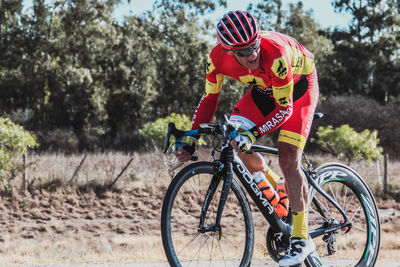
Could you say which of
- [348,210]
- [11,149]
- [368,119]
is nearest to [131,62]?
[368,119]

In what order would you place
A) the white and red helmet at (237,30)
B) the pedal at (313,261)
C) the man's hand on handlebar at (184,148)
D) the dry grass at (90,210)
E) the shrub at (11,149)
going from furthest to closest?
the shrub at (11,149) < the dry grass at (90,210) < the pedal at (313,261) < the man's hand on handlebar at (184,148) < the white and red helmet at (237,30)

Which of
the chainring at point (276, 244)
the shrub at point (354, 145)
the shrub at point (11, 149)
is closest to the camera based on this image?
the chainring at point (276, 244)

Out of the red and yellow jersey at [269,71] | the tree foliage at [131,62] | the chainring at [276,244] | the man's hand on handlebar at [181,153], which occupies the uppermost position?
the tree foliage at [131,62]

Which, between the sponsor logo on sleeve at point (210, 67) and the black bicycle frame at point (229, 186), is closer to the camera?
the black bicycle frame at point (229, 186)

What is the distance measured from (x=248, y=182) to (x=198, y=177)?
414 millimetres

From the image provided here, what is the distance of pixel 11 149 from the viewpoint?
14.7 meters

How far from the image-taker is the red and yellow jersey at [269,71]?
340cm

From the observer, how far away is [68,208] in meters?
14.0

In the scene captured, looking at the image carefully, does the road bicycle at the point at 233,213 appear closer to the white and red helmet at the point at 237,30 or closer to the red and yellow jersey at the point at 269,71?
the red and yellow jersey at the point at 269,71

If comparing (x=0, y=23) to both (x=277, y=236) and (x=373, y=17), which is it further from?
(x=277, y=236)

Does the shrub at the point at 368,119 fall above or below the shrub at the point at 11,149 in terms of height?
above

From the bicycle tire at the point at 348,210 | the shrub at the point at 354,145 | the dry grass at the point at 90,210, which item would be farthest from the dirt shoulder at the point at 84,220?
the bicycle tire at the point at 348,210

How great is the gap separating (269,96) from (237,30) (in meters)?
0.85

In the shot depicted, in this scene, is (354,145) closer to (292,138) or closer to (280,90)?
(292,138)
